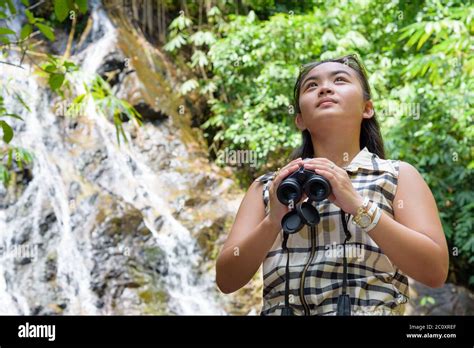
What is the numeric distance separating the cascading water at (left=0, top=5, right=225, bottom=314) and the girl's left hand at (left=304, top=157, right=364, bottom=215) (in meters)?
2.89

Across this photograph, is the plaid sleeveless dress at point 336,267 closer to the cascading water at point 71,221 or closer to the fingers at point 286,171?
the fingers at point 286,171

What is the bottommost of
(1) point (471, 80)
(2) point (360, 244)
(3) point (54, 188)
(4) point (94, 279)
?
(4) point (94, 279)

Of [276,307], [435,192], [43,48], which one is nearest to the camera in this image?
[276,307]

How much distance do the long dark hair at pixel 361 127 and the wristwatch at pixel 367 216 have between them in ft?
0.63

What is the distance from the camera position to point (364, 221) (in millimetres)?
768

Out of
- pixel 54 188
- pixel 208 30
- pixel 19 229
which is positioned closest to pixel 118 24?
pixel 208 30

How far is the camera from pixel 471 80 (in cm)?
388

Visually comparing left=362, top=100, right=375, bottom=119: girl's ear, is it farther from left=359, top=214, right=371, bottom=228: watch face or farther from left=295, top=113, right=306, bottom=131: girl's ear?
left=359, top=214, right=371, bottom=228: watch face

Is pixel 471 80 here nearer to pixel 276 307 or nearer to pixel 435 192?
pixel 435 192

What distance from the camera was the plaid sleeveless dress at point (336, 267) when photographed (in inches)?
30.0

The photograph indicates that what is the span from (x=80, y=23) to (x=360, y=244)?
15.9ft

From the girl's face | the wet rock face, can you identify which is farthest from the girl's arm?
the wet rock face
